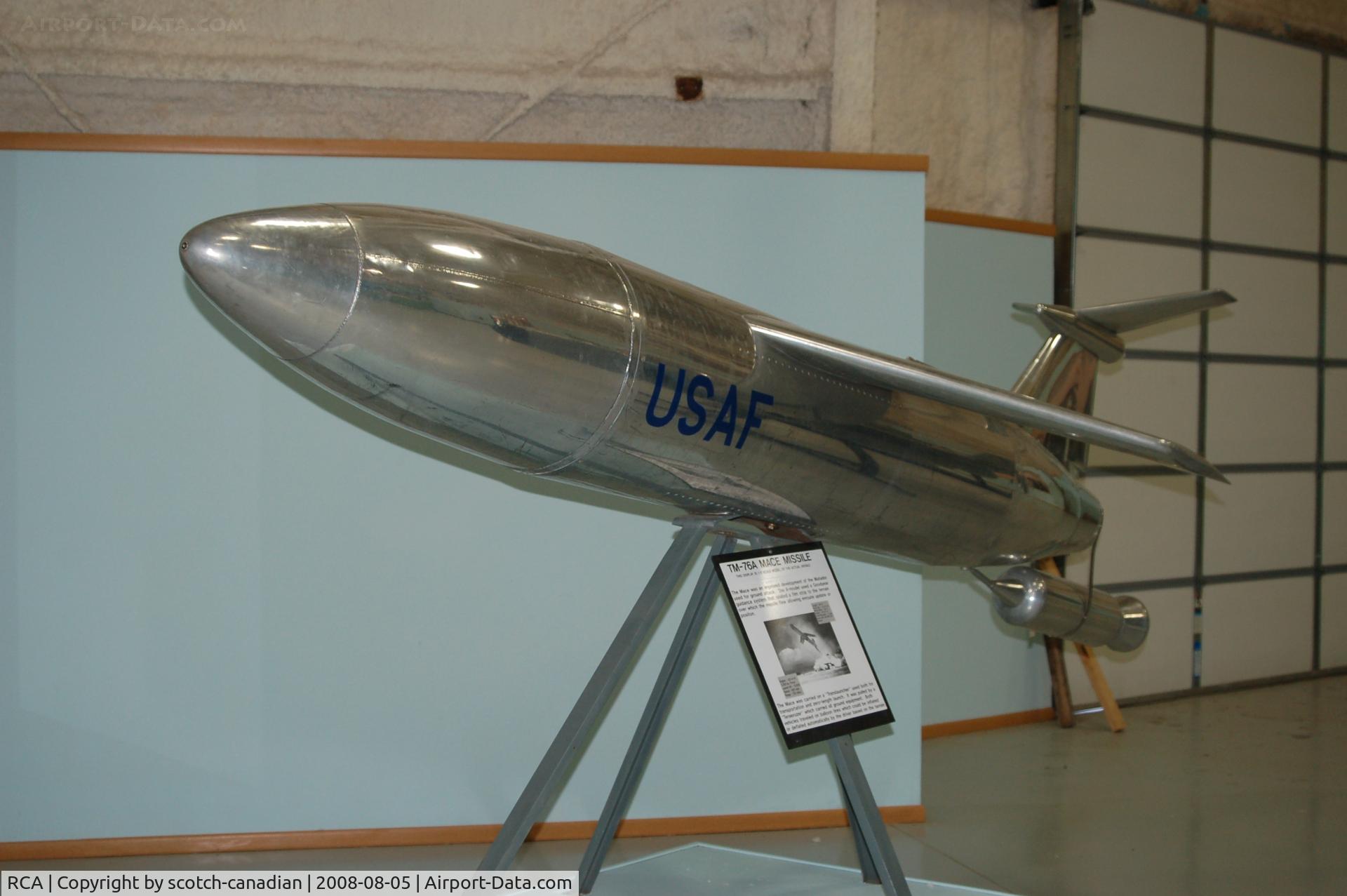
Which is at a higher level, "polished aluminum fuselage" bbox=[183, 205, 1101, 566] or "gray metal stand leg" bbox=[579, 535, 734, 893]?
"polished aluminum fuselage" bbox=[183, 205, 1101, 566]

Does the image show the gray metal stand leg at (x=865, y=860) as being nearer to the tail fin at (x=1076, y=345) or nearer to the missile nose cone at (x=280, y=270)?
the tail fin at (x=1076, y=345)

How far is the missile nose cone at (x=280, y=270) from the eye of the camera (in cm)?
165

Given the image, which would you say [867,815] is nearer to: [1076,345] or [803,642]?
[803,642]

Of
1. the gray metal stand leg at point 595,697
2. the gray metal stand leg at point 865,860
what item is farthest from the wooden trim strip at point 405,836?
the gray metal stand leg at point 595,697

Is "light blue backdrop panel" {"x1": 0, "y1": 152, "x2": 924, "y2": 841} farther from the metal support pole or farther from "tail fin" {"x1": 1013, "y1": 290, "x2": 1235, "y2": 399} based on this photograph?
the metal support pole

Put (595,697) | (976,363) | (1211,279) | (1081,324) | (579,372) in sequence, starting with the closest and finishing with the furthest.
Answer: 1. (579,372)
2. (595,697)
3. (1081,324)
4. (976,363)
5. (1211,279)

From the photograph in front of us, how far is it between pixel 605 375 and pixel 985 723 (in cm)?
375

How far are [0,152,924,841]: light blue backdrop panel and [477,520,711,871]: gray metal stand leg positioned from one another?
95 centimetres

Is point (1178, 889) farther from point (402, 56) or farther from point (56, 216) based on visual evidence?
point (56, 216)

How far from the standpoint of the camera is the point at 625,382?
6.16 ft

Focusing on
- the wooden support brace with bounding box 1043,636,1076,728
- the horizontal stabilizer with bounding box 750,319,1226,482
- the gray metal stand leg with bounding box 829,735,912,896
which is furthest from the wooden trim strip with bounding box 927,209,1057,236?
the gray metal stand leg with bounding box 829,735,912,896

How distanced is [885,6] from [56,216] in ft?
11.3

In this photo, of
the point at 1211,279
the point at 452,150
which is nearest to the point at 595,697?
the point at 452,150

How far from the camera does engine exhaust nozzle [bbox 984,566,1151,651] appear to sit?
2.95 m
